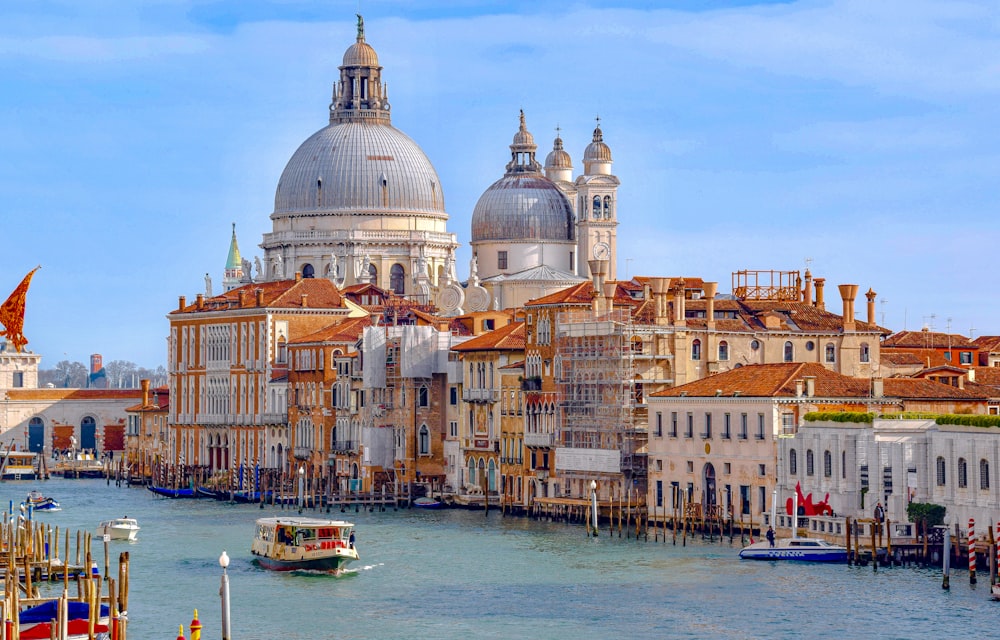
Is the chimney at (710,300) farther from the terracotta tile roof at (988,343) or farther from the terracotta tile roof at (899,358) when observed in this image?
the terracotta tile roof at (988,343)

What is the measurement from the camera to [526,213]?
9900cm

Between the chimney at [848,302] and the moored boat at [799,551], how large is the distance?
60.5 feet

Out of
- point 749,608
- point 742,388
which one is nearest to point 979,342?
point 742,388

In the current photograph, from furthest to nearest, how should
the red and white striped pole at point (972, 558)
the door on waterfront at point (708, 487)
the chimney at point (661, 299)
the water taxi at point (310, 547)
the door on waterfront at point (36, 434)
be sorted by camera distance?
the door on waterfront at point (36, 434) < the chimney at point (661, 299) < the door on waterfront at point (708, 487) < the water taxi at point (310, 547) < the red and white striped pole at point (972, 558)

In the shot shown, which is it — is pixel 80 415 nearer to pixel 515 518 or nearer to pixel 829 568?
pixel 515 518

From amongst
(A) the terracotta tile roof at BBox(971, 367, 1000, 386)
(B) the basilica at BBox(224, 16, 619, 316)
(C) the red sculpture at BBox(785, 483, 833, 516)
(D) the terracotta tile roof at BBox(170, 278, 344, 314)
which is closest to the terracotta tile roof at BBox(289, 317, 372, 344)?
(D) the terracotta tile roof at BBox(170, 278, 344, 314)

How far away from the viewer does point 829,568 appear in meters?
50.1

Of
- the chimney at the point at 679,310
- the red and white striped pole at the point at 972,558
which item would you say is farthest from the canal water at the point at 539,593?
the chimney at the point at 679,310

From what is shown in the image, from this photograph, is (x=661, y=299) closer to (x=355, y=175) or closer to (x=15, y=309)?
(x=15, y=309)

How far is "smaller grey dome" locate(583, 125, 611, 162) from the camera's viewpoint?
9631 cm

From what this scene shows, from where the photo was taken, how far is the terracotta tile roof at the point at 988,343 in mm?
85562

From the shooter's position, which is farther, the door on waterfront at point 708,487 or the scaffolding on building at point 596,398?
the scaffolding on building at point 596,398

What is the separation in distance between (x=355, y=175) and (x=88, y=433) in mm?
29253

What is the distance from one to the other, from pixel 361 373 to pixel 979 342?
24044 millimetres
